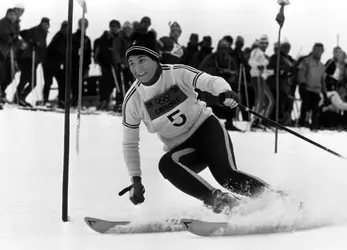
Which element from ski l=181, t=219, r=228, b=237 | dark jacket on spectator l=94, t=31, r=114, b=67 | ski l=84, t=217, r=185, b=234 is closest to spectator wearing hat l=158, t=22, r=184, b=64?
dark jacket on spectator l=94, t=31, r=114, b=67

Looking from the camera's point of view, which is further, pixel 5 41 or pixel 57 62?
pixel 57 62

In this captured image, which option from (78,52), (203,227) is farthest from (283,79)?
(203,227)

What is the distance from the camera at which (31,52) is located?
8.91 m

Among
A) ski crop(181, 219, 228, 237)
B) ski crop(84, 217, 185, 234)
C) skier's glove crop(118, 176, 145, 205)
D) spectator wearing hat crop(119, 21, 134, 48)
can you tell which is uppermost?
spectator wearing hat crop(119, 21, 134, 48)

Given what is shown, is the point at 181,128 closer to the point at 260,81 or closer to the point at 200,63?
the point at 200,63

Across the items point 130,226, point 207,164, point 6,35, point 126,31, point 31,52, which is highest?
point 126,31

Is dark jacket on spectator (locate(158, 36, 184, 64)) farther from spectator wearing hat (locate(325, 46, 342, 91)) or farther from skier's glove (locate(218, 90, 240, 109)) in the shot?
skier's glove (locate(218, 90, 240, 109))

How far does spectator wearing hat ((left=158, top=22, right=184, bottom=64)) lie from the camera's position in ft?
24.5

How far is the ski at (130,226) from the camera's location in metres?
3.54

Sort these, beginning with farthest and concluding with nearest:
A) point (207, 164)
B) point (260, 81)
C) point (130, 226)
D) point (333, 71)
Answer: point (333, 71), point (260, 81), point (207, 164), point (130, 226)

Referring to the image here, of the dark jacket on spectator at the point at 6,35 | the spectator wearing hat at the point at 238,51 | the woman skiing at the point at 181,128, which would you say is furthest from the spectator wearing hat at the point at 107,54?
the woman skiing at the point at 181,128

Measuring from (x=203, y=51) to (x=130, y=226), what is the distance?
500 centimetres

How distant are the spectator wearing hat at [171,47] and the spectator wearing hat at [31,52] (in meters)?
1.97

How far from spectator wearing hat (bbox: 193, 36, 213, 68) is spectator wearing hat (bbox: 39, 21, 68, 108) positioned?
164 centimetres
